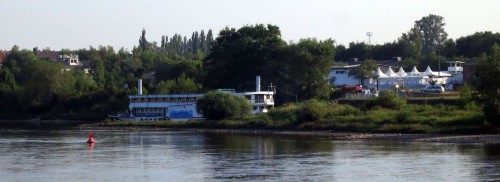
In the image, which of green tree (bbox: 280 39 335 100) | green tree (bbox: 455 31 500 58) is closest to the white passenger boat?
green tree (bbox: 280 39 335 100)

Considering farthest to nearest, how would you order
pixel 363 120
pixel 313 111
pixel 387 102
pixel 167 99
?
pixel 167 99, pixel 387 102, pixel 313 111, pixel 363 120

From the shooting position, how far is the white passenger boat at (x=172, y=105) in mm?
110625

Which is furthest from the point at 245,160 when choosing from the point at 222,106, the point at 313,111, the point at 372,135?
the point at 222,106

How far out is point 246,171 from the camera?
163 feet

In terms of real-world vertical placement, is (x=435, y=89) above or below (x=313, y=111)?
above

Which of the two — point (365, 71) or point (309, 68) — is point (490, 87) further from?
point (365, 71)

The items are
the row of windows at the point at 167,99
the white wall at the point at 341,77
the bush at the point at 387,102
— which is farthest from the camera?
the white wall at the point at 341,77

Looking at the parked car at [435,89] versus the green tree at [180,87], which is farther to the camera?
the green tree at [180,87]

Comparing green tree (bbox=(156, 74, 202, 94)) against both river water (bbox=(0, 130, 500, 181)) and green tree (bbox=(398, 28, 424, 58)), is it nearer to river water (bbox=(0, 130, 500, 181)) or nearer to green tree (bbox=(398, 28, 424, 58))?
river water (bbox=(0, 130, 500, 181))

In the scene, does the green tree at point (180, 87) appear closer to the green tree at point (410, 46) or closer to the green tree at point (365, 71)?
the green tree at point (365, 71)

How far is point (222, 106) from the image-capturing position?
102188 millimetres

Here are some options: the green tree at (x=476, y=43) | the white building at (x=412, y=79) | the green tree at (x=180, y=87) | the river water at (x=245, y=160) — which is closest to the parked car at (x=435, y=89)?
the white building at (x=412, y=79)

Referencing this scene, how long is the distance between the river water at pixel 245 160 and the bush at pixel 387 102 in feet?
57.1

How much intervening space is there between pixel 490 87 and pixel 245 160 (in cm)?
2653
